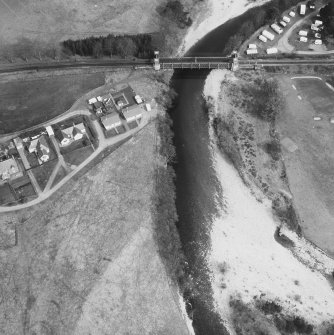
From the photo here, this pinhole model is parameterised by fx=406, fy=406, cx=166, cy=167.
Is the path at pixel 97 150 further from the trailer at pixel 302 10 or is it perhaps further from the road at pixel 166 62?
the trailer at pixel 302 10

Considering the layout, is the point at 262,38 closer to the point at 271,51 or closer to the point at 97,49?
the point at 271,51

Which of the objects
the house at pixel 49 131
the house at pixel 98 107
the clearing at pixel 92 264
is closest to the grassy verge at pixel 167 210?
the clearing at pixel 92 264

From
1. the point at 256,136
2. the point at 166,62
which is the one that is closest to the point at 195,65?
the point at 166,62

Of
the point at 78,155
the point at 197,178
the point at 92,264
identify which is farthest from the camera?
the point at 78,155

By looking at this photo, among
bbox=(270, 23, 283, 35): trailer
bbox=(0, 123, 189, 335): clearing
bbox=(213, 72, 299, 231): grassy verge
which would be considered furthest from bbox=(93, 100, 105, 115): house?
bbox=(270, 23, 283, 35): trailer

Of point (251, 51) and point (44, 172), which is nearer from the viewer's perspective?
point (44, 172)
